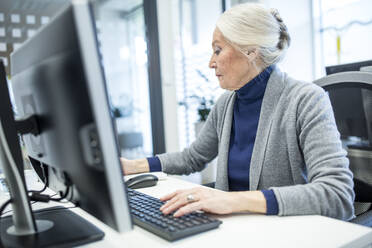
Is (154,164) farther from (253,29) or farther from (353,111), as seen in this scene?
(353,111)

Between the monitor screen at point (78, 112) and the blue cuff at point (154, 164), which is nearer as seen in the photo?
the monitor screen at point (78, 112)

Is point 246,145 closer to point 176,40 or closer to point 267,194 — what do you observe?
point 267,194

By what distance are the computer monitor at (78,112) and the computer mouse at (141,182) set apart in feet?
1.44

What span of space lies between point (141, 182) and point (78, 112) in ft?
2.08

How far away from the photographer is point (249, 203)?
2.43ft

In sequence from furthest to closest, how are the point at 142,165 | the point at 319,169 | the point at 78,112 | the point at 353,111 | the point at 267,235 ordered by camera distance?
the point at 142,165 → the point at 353,111 → the point at 319,169 → the point at 267,235 → the point at 78,112

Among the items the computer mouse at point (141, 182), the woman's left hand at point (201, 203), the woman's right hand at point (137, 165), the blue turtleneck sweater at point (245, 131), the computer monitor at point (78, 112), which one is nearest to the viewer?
the computer monitor at point (78, 112)

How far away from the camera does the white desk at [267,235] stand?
59cm

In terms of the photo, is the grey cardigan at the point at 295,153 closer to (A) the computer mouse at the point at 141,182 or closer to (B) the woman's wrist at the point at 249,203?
(B) the woman's wrist at the point at 249,203

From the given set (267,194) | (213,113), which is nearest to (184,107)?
(213,113)

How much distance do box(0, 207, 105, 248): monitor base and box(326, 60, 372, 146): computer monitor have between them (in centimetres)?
92

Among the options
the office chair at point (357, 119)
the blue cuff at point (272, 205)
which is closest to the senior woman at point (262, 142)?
the blue cuff at point (272, 205)

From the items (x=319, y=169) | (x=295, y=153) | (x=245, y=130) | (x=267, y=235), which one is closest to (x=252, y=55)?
(x=245, y=130)

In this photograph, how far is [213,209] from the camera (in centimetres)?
73
